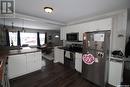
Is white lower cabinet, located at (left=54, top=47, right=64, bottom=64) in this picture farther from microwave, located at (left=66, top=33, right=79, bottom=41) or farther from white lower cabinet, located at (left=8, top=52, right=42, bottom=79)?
white lower cabinet, located at (left=8, top=52, right=42, bottom=79)

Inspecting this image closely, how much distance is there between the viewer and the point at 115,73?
7.14 feet

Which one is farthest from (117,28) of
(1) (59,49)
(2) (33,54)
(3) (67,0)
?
(2) (33,54)

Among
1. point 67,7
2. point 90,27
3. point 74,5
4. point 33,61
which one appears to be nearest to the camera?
point 74,5

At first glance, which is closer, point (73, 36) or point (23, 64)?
point (23, 64)

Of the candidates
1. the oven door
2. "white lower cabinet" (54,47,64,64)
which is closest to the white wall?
the oven door

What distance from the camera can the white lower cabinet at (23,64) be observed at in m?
2.50

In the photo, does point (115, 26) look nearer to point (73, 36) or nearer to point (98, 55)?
point (98, 55)

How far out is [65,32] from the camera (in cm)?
434

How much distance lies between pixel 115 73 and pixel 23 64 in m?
3.04

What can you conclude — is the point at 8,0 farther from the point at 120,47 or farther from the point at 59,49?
the point at 120,47

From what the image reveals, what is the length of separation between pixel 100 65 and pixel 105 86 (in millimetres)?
668

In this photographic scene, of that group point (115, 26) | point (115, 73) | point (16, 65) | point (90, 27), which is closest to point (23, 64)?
point (16, 65)

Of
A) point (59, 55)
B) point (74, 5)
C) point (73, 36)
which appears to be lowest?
point (59, 55)

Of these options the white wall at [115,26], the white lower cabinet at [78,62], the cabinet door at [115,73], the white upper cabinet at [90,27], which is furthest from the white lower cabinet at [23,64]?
the cabinet door at [115,73]
